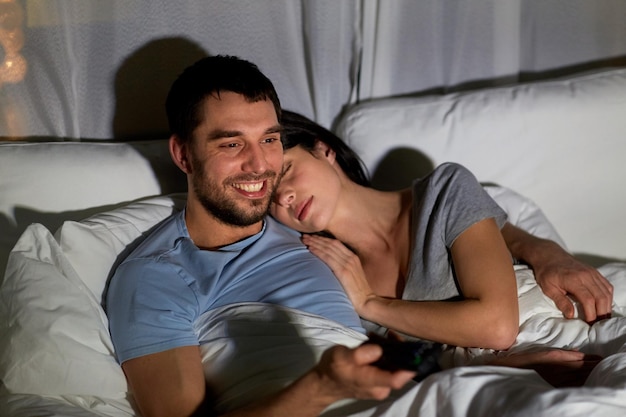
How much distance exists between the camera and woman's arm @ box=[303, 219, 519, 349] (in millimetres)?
1478

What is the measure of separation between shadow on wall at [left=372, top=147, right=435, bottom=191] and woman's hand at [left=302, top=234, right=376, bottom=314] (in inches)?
13.2

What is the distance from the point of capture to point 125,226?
1620 millimetres

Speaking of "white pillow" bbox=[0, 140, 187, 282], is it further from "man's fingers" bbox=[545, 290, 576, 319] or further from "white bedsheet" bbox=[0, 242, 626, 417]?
"man's fingers" bbox=[545, 290, 576, 319]

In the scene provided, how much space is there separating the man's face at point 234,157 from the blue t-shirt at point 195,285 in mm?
91

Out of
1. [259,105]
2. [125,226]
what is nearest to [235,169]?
[259,105]

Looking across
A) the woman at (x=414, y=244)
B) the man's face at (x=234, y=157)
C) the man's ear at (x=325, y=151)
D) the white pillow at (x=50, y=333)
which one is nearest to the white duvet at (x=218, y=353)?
the white pillow at (x=50, y=333)

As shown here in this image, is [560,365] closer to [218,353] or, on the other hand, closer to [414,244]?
[414,244]

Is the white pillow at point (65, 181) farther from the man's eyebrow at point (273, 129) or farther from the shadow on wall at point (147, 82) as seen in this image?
the man's eyebrow at point (273, 129)

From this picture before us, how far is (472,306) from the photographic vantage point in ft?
4.86

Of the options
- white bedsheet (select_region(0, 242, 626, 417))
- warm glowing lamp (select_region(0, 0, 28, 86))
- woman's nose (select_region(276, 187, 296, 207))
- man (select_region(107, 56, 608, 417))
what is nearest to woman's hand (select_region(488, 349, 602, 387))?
white bedsheet (select_region(0, 242, 626, 417))

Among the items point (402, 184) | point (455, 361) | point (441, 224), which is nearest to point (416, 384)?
point (455, 361)

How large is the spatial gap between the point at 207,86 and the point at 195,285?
1.31 ft

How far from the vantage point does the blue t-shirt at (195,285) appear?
139cm

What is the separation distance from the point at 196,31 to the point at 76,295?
792 mm
